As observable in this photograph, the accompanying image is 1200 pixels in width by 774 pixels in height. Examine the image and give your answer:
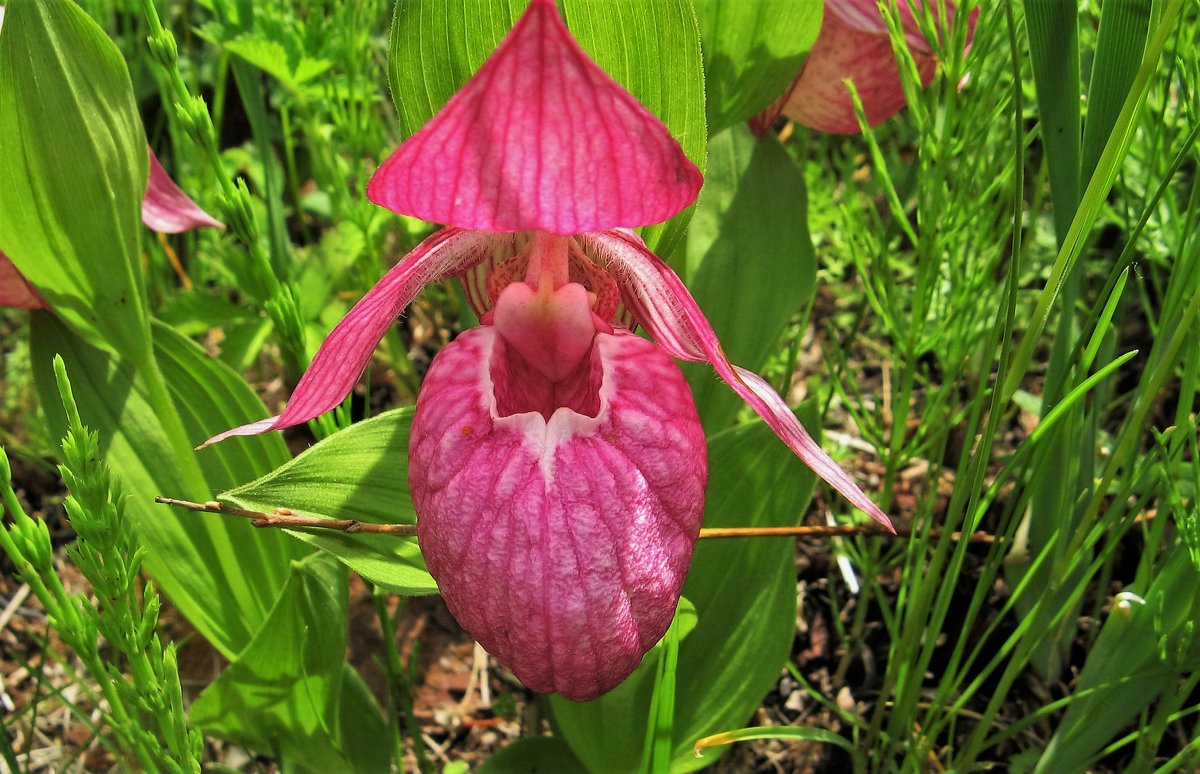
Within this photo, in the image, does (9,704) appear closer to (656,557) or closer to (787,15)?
(656,557)

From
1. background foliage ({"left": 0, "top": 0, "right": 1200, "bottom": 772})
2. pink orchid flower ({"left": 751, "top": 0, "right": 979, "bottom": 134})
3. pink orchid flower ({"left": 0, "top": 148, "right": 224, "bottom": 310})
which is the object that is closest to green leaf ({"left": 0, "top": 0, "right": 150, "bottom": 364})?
background foliage ({"left": 0, "top": 0, "right": 1200, "bottom": 772})

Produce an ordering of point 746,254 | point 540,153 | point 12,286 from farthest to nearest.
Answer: point 746,254, point 12,286, point 540,153

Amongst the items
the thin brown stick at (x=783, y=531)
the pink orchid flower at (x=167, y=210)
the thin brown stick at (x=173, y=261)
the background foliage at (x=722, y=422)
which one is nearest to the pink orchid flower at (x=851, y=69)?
the background foliage at (x=722, y=422)

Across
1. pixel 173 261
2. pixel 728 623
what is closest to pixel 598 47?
pixel 728 623

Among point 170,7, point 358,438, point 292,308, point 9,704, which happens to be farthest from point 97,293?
point 170,7

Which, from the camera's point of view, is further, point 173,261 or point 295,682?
point 173,261

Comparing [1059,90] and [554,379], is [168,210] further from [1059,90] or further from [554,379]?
[1059,90]
